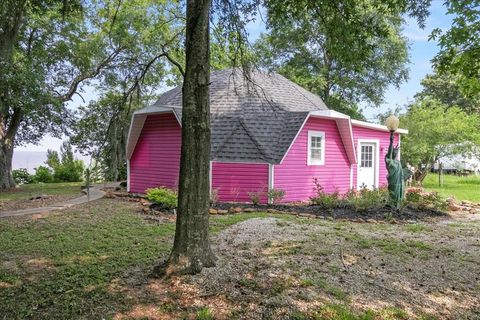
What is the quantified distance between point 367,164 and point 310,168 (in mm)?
4289

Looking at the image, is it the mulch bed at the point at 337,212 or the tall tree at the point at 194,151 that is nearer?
the tall tree at the point at 194,151

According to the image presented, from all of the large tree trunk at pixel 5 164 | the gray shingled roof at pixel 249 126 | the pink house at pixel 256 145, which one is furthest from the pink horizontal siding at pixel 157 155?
the large tree trunk at pixel 5 164

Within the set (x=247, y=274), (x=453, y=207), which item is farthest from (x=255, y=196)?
(x=247, y=274)

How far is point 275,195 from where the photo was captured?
36.4 feet

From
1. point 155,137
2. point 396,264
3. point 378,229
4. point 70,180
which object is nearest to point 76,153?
point 70,180

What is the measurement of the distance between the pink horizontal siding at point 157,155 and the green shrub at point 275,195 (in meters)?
2.97

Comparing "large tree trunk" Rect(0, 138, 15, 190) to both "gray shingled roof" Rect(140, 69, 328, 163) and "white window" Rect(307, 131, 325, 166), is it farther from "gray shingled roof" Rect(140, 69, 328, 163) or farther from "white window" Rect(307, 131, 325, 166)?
"white window" Rect(307, 131, 325, 166)

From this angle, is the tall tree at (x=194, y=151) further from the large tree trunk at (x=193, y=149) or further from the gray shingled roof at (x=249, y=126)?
the gray shingled roof at (x=249, y=126)

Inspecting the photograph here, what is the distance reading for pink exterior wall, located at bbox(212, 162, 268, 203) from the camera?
11.9 m

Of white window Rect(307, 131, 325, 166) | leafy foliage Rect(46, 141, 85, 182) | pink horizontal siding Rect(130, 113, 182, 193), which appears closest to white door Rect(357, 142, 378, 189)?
white window Rect(307, 131, 325, 166)

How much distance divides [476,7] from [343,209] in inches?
201

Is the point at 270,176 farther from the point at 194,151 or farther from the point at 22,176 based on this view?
the point at 22,176

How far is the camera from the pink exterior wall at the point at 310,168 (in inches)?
481

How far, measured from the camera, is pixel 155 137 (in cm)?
1344
